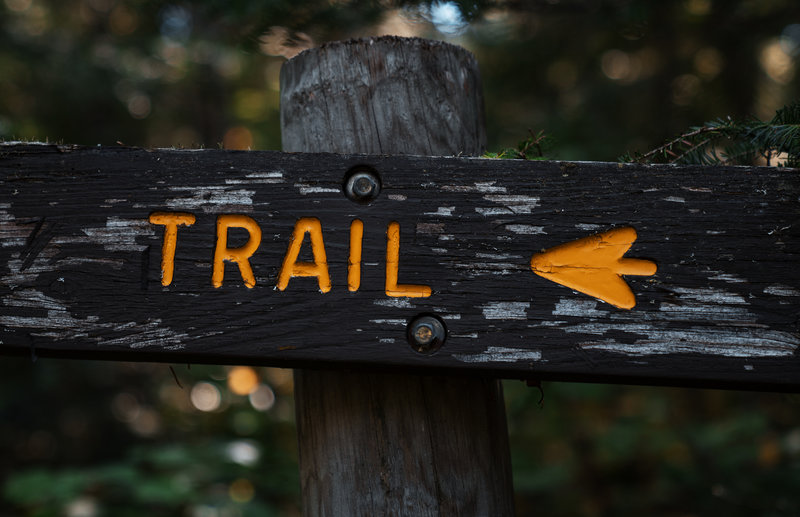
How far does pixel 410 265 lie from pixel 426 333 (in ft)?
0.35

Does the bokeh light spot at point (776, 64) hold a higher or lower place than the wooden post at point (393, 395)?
higher

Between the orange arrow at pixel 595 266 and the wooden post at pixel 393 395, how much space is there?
0.82 feet

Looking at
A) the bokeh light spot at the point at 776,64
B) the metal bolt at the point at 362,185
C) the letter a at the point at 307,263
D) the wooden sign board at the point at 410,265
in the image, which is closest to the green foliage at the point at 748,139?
the wooden sign board at the point at 410,265

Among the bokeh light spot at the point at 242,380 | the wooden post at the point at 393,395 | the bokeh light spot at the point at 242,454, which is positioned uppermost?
the wooden post at the point at 393,395

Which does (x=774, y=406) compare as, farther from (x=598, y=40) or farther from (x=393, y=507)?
(x=393, y=507)

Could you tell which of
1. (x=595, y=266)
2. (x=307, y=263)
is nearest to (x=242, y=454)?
(x=307, y=263)

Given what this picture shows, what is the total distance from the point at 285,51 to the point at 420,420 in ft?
4.06

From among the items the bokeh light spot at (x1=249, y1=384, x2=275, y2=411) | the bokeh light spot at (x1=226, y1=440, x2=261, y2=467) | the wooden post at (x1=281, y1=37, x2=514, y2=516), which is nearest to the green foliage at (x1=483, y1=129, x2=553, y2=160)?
the wooden post at (x1=281, y1=37, x2=514, y2=516)

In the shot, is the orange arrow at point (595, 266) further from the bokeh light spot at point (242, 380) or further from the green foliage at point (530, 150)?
the bokeh light spot at point (242, 380)

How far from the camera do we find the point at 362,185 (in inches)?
35.8

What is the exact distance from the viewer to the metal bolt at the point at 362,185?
91 centimetres

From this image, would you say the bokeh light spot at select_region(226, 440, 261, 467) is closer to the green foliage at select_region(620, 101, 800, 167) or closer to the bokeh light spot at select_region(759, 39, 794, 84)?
the green foliage at select_region(620, 101, 800, 167)

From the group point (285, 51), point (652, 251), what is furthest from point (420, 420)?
point (285, 51)

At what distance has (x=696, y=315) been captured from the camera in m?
0.88
